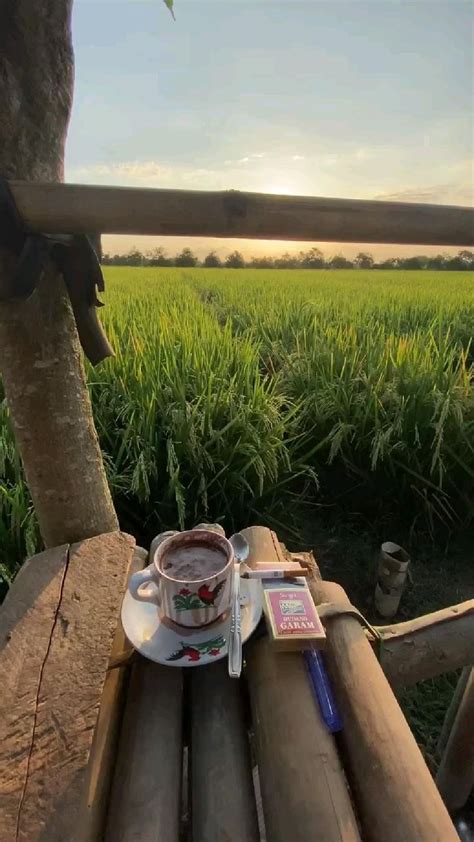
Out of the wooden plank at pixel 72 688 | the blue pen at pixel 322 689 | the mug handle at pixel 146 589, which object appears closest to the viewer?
the wooden plank at pixel 72 688

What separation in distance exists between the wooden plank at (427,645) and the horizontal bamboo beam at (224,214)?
2.16ft

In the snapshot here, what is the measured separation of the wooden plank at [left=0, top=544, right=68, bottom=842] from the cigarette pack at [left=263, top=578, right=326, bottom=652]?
32cm

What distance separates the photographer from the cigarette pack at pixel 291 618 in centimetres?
67

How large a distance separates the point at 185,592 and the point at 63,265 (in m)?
0.52

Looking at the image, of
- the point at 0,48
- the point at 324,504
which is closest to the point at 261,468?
the point at 324,504

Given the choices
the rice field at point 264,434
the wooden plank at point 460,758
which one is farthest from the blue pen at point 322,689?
the rice field at point 264,434

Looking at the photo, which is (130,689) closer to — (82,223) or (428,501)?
(82,223)

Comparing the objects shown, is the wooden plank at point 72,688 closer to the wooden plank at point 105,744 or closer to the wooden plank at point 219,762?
the wooden plank at point 105,744

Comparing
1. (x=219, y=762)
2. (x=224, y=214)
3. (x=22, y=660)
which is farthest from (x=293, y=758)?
(x=224, y=214)

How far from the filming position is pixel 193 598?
680 millimetres

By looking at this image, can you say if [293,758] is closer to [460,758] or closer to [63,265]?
[63,265]

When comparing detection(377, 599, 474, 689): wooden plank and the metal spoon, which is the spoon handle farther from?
detection(377, 599, 474, 689): wooden plank

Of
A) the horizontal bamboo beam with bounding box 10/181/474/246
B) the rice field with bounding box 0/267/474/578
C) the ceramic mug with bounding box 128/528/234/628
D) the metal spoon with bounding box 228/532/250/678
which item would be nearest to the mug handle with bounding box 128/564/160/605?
the ceramic mug with bounding box 128/528/234/628

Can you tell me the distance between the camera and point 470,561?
204 cm
